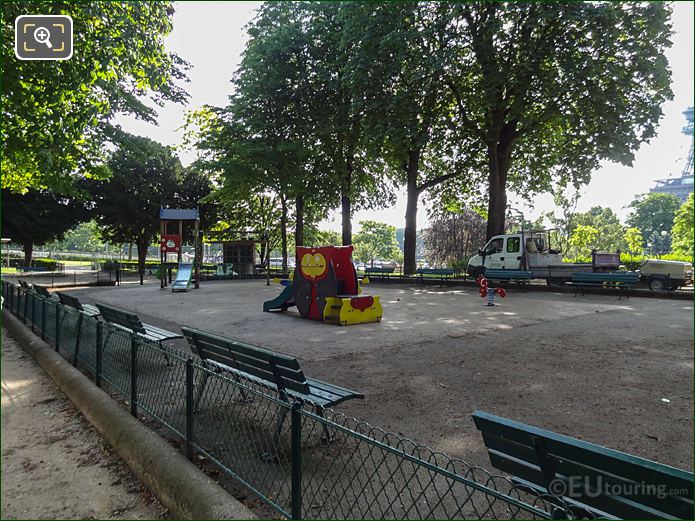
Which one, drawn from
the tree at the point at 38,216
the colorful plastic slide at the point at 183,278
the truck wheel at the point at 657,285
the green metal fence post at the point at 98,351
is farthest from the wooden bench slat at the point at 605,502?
the tree at the point at 38,216

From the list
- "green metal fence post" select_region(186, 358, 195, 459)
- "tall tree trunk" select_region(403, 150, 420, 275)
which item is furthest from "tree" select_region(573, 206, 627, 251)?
"green metal fence post" select_region(186, 358, 195, 459)

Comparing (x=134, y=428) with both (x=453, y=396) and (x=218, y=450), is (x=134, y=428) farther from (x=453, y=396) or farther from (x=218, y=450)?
(x=453, y=396)

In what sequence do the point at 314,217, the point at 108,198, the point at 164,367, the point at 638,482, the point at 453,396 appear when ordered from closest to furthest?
the point at 638,482 → the point at 164,367 → the point at 453,396 → the point at 108,198 → the point at 314,217

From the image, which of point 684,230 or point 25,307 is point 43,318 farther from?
point 684,230

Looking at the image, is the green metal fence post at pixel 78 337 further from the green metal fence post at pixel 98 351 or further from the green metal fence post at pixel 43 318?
the green metal fence post at pixel 43 318

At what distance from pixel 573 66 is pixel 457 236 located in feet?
86.0

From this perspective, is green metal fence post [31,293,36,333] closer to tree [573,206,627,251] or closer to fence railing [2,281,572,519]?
fence railing [2,281,572,519]

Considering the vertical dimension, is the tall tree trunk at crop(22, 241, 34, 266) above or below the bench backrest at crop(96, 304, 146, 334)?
above

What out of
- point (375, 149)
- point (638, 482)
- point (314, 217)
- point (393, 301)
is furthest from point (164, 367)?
point (314, 217)

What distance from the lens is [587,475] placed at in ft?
6.07

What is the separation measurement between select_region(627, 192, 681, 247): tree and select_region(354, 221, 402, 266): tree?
4994 centimetres

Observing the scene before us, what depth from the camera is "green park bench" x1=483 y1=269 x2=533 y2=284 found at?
1962 centimetres

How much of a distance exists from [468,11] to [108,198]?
32.3 meters

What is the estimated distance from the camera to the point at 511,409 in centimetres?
482
